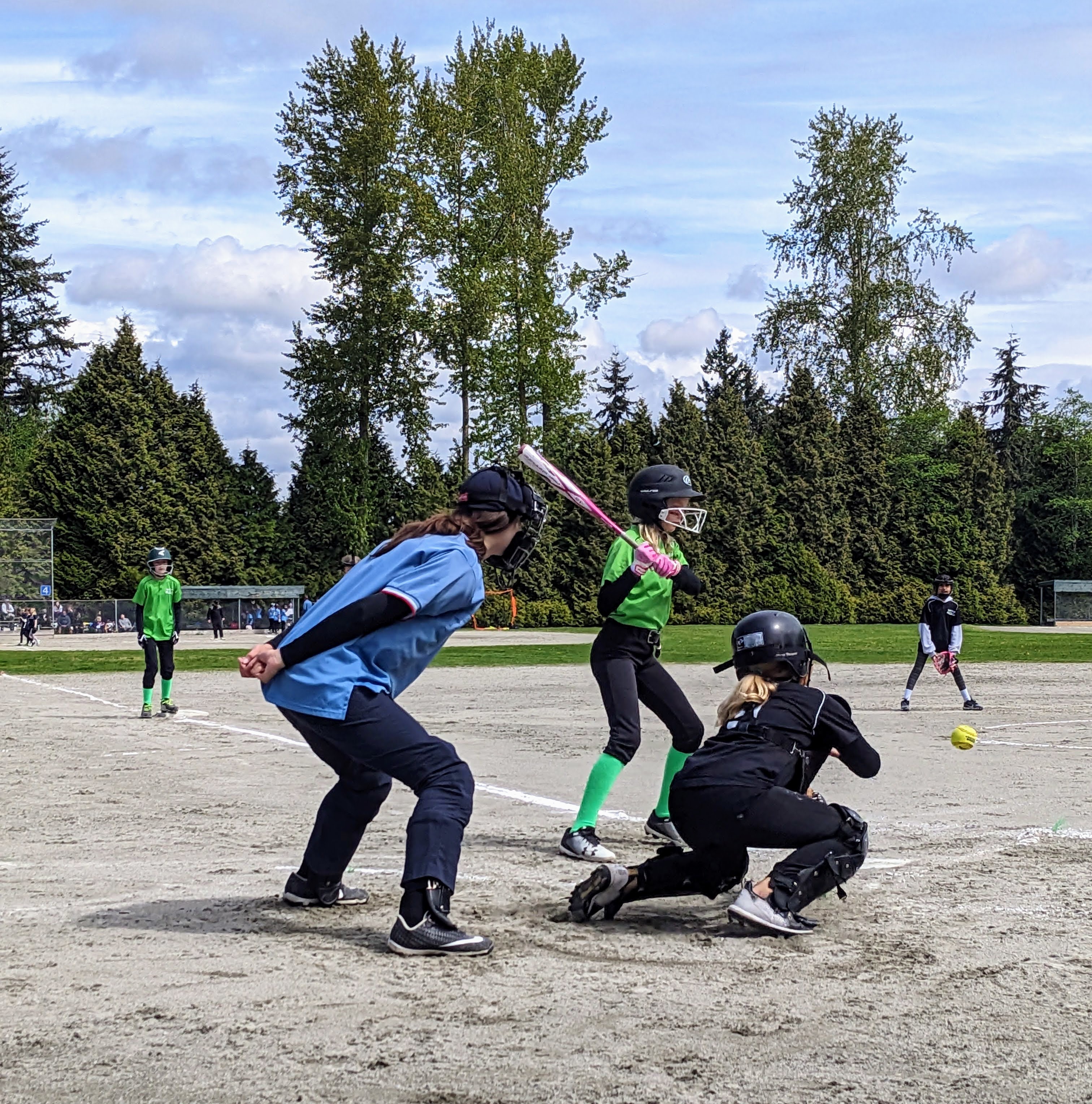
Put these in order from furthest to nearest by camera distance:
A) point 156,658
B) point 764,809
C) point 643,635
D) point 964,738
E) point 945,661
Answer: point 945,661 → point 156,658 → point 964,738 → point 643,635 → point 764,809

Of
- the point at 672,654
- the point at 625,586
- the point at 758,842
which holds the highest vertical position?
the point at 625,586

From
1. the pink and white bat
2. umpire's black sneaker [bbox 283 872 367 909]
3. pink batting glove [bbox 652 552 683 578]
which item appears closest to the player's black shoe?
pink batting glove [bbox 652 552 683 578]

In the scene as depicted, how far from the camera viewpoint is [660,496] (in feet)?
23.6

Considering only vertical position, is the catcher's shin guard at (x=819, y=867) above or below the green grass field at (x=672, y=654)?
above

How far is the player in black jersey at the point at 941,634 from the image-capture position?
17.8 meters

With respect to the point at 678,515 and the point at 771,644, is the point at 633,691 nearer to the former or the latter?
the point at 678,515

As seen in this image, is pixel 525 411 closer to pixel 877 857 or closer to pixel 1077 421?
pixel 1077 421

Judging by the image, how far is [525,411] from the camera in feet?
178

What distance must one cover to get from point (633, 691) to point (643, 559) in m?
0.73

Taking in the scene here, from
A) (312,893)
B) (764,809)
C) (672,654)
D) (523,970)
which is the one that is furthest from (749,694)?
(672,654)

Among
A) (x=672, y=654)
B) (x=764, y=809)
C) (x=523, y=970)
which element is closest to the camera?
(x=523, y=970)

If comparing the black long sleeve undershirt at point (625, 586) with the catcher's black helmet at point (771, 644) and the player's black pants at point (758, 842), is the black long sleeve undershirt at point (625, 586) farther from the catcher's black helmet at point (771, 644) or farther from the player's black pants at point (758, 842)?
the player's black pants at point (758, 842)

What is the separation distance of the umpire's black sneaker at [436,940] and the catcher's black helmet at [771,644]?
1.50 m

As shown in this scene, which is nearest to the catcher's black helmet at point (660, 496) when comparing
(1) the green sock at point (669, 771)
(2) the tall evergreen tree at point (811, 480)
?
(1) the green sock at point (669, 771)
